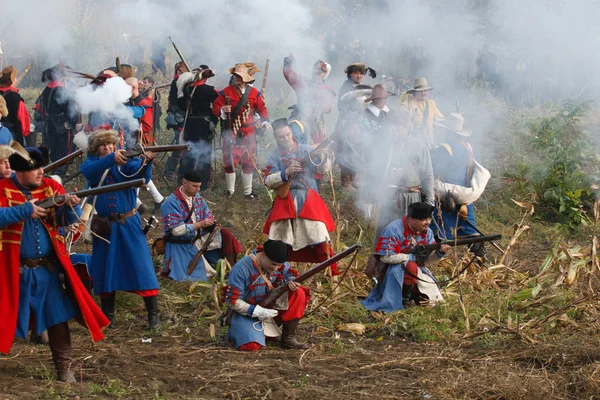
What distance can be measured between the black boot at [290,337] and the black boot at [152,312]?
3.91 ft

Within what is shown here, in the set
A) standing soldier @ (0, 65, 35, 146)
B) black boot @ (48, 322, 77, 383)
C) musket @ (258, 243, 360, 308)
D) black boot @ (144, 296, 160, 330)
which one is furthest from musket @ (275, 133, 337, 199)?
standing soldier @ (0, 65, 35, 146)

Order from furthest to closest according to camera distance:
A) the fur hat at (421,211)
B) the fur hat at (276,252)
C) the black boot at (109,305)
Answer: the fur hat at (421,211) < the black boot at (109,305) < the fur hat at (276,252)

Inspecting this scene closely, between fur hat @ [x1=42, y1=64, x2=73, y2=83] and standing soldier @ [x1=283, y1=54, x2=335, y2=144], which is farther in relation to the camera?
fur hat @ [x1=42, y1=64, x2=73, y2=83]

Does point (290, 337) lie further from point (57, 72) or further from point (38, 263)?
point (57, 72)

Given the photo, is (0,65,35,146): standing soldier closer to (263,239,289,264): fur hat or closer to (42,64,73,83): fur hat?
(42,64,73,83): fur hat

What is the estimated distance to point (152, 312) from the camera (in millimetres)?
6914

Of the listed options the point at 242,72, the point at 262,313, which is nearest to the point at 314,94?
the point at 242,72

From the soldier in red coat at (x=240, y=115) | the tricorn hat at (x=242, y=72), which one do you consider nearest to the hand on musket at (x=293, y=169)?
the soldier in red coat at (x=240, y=115)

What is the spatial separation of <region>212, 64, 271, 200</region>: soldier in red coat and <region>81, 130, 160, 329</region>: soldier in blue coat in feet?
13.4

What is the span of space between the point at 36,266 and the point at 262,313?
5.76 ft

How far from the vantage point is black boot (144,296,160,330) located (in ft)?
22.6

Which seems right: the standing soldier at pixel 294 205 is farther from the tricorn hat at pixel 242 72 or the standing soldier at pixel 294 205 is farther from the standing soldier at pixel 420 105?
the tricorn hat at pixel 242 72

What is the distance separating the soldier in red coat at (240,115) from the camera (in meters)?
10.9

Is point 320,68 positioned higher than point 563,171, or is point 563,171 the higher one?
point 320,68
